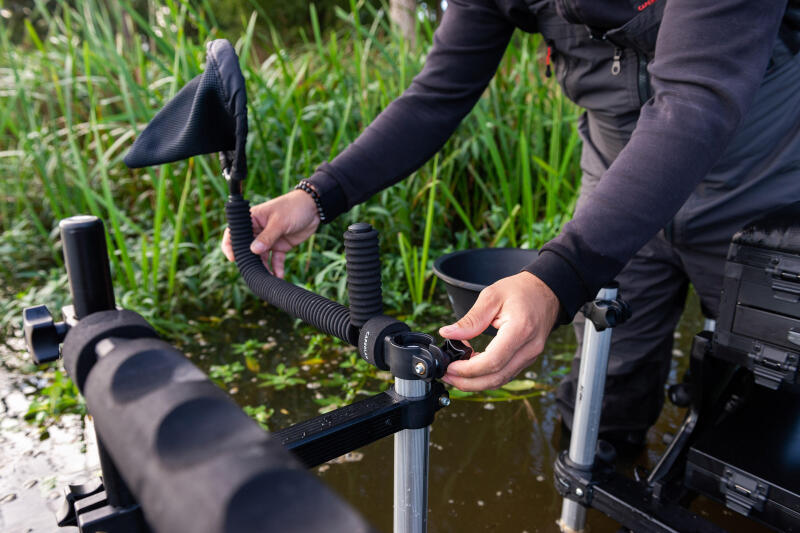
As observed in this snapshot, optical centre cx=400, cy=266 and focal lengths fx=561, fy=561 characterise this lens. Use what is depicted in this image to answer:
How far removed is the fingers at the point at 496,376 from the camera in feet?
2.55

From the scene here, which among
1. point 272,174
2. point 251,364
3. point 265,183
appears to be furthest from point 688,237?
point 265,183

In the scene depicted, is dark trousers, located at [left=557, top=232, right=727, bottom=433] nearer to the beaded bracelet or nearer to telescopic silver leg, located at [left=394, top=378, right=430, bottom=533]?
the beaded bracelet

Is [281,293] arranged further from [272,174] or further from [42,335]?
[272,174]

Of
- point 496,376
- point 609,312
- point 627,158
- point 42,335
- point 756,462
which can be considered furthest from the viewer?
point 756,462

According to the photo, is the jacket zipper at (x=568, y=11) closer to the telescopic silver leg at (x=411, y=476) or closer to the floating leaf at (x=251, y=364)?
the telescopic silver leg at (x=411, y=476)

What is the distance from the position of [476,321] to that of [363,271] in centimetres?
19

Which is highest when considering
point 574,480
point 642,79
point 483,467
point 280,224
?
point 642,79

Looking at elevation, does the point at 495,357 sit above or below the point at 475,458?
above

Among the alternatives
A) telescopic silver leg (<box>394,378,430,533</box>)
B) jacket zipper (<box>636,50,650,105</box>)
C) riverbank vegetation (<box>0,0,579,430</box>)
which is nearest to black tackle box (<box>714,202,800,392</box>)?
jacket zipper (<box>636,50,650,105</box>)

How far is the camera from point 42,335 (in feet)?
1.87

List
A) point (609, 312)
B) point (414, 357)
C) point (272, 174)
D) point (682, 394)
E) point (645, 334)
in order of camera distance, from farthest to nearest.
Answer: point (272, 174) → point (645, 334) → point (682, 394) → point (609, 312) → point (414, 357)

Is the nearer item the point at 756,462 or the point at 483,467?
the point at 756,462

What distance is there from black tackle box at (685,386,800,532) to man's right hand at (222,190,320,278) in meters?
0.97

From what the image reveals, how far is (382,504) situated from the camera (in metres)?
1.53
